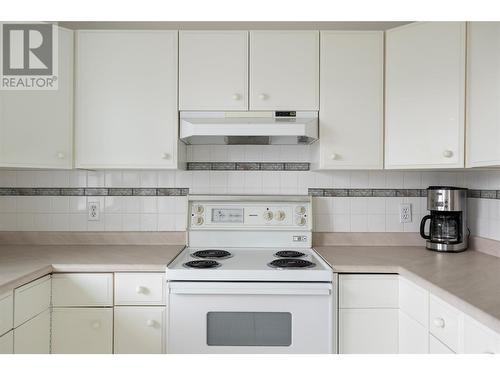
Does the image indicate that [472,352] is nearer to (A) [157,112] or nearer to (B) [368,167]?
(B) [368,167]

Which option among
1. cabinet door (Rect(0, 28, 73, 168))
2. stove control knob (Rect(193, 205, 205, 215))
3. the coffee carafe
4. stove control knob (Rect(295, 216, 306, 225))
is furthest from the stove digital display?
the coffee carafe

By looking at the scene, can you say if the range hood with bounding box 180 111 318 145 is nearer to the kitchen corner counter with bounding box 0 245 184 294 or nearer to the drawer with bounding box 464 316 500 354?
the kitchen corner counter with bounding box 0 245 184 294

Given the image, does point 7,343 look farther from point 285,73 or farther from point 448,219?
point 448,219

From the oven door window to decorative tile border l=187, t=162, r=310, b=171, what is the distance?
3.09 ft

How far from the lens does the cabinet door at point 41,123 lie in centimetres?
188

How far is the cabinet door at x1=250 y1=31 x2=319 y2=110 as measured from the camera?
196cm

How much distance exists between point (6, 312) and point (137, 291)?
52 cm

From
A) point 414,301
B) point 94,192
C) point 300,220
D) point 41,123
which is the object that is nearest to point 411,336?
point 414,301

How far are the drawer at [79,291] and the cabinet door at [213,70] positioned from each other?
101 centimetres

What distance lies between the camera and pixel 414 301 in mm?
1554

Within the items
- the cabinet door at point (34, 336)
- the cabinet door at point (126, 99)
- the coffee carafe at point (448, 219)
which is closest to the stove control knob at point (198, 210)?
the cabinet door at point (126, 99)

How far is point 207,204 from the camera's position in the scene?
2.25 m

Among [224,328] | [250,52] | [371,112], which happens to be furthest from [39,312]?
[371,112]

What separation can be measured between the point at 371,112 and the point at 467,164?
55cm
